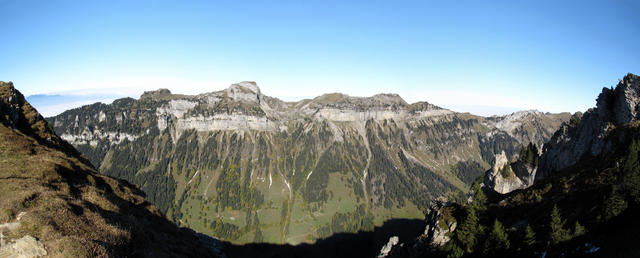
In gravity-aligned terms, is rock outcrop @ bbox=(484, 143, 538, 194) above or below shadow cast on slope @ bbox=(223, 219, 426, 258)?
above

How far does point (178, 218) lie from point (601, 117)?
8862 inches

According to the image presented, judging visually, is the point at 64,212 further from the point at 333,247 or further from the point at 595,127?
the point at 333,247

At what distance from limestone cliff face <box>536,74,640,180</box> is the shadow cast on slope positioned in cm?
9024

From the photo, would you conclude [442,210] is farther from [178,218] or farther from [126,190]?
[178,218]

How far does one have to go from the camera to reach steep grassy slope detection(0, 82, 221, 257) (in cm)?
1838

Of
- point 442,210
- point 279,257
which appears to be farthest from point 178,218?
point 442,210

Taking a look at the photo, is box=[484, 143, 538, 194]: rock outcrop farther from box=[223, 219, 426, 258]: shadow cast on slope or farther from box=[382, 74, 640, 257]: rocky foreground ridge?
box=[223, 219, 426, 258]: shadow cast on slope

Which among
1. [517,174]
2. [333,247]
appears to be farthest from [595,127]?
[333,247]

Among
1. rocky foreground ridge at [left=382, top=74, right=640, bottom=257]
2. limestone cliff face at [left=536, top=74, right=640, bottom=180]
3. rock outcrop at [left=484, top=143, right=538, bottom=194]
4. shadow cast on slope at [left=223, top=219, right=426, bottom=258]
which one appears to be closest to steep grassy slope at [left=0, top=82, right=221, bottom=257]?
rocky foreground ridge at [left=382, top=74, right=640, bottom=257]

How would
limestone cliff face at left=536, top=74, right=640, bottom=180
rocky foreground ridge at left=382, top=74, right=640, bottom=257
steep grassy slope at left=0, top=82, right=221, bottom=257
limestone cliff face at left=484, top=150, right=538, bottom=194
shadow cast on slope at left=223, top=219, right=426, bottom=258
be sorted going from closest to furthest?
1. steep grassy slope at left=0, top=82, right=221, bottom=257
2. rocky foreground ridge at left=382, top=74, right=640, bottom=257
3. limestone cliff face at left=536, top=74, right=640, bottom=180
4. limestone cliff face at left=484, top=150, right=538, bottom=194
5. shadow cast on slope at left=223, top=219, right=426, bottom=258

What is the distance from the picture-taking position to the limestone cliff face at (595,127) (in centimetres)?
6425

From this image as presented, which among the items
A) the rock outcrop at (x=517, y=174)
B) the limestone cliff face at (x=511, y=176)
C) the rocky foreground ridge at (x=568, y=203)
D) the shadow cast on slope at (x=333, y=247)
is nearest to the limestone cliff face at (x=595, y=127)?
the rocky foreground ridge at (x=568, y=203)

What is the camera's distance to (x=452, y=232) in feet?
218

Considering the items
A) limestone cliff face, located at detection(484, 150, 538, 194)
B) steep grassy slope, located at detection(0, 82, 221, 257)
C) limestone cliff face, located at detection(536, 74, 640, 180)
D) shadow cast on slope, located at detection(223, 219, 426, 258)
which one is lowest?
shadow cast on slope, located at detection(223, 219, 426, 258)
